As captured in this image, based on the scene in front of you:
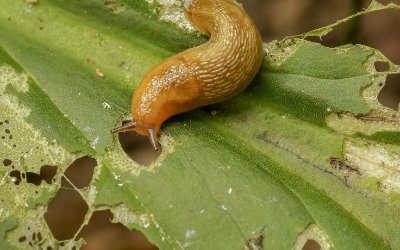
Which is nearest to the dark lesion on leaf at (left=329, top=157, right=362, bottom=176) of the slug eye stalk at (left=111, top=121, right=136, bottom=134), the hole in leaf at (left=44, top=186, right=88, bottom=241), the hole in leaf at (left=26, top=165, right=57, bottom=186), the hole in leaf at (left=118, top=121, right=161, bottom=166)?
the slug eye stalk at (left=111, top=121, right=136, bottom=134)

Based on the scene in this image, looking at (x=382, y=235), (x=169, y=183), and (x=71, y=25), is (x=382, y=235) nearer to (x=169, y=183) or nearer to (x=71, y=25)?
(x=169, y=183)

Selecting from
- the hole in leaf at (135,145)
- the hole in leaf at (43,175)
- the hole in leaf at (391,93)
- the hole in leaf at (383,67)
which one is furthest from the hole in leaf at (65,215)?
the hole in leaf at (391,93)

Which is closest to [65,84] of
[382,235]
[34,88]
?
[34,88]

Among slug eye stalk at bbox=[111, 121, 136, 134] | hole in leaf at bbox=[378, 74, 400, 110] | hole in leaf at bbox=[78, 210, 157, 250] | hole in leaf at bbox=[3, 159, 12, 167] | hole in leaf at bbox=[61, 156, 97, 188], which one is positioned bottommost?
hole in leaf at bbox=[78, 210, 157, 250]

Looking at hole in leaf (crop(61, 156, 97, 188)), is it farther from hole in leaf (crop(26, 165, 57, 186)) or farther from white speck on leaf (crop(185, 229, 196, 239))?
white speck on leaf (crop(185, 229, 196, 239))

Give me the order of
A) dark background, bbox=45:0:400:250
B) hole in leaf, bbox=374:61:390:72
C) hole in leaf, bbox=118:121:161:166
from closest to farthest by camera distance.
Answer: hole in leaf, bbox=374:61:390:72 → hole in leaf, bbox=118:121:161:166 → dark background, bbox=45:0:400:250

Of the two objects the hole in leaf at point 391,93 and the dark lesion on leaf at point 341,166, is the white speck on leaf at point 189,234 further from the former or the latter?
the hole in leaf at point 391,93
